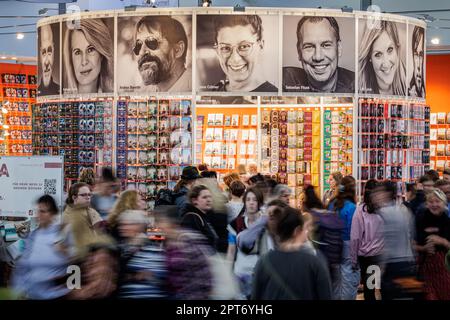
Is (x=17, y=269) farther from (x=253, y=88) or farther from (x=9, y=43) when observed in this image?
(x=9, y=43)

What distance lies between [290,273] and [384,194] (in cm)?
318

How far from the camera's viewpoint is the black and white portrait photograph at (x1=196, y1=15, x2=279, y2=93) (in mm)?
13836

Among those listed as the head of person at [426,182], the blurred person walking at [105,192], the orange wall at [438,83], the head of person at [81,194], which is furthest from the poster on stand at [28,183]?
the orange wall at [438,83]

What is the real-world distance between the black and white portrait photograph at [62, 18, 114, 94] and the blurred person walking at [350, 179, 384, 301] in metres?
7.02

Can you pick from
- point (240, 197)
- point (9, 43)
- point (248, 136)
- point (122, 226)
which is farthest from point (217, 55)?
point (9, 43)

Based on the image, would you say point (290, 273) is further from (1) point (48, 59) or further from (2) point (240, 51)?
(1) point (48, 59)

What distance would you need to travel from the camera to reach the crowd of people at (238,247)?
15.8ft

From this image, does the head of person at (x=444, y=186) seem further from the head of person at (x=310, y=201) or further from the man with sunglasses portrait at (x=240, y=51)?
the man with sunglasses portrait at (x=240, y=51)

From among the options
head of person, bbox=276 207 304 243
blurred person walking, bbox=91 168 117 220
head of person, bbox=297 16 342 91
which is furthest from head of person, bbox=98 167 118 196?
head of person, bbox=297 16 342 91

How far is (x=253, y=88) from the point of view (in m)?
13.9

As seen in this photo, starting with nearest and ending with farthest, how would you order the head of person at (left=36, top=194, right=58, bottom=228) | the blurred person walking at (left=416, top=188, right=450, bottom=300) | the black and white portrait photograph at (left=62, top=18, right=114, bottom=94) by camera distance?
the head of person at (left=36, top=194, right=58, bottom=228), the blurred person walking at (left=416, top=188, right=450, bottom=300), the black and white portrait photograph at (left=62, top=18, right=114, bottom=94)

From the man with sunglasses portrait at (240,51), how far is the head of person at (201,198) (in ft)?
22.7

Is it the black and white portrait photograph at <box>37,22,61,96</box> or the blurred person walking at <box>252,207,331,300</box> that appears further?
the black and white portrait photograph at <box>37,22,61,96</box>

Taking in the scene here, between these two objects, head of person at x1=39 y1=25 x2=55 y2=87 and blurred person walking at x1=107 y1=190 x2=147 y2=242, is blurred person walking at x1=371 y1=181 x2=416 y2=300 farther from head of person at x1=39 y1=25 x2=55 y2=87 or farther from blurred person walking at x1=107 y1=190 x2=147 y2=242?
head of person at x1=39 y1=25 x2=55 y2=87
